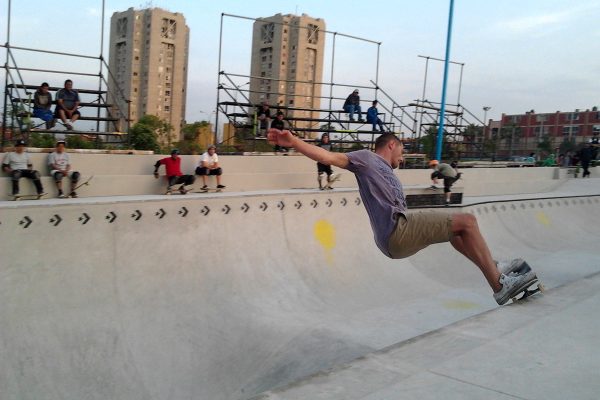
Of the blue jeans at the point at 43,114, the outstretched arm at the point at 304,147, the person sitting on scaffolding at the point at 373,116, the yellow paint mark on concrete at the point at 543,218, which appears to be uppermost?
the person sitting on scaffolding at the point at 373,116

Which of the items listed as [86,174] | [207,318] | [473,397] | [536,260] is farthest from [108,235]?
[536,260]

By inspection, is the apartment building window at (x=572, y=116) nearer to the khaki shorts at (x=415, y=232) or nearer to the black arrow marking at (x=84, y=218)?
the black arrow marking at (x=84, y=218)

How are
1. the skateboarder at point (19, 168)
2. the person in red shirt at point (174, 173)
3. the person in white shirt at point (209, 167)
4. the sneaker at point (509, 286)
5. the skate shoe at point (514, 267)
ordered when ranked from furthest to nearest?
1. the person in white shirt at point (209, 167)
2. the person in red shirt at point (174, 173)
3. the skateboarder at point (19, 168)
4. the skate shoe at point (514, 267)
5. the sneaker at point (509, 286)

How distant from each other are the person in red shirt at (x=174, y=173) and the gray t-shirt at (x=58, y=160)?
191 centimetres

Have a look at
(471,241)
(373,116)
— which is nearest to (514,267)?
(471,241)

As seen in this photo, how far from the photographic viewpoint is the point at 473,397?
2.57 meters

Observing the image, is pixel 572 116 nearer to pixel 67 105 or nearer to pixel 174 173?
pixel 174 173

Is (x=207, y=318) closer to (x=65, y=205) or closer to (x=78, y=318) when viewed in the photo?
(x=78, y=318)

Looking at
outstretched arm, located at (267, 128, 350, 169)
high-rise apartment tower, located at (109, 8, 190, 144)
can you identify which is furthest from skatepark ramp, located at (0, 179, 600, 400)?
high-rise apartment tower, located at (109, 8, 190, 144)

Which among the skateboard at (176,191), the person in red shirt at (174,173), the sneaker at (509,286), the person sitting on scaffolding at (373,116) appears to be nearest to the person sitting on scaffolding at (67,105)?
the person in red shirt at (174,173)

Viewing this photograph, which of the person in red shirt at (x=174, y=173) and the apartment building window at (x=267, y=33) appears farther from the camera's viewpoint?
the apartment building window at (x=267, y=33)

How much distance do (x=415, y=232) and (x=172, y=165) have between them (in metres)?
8.22

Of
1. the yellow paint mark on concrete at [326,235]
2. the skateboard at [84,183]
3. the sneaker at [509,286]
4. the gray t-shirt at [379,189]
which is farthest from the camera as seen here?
the yellow paint mark on concrete at [326,235]

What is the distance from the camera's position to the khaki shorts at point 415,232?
12.3ft
